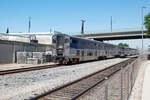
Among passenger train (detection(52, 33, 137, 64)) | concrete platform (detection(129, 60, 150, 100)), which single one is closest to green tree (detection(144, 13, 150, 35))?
passenger train (detection(52, 33, 137, 64))

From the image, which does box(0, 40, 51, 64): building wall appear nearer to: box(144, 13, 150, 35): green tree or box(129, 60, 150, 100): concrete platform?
box(129, 60, 150, 100): concrete platform

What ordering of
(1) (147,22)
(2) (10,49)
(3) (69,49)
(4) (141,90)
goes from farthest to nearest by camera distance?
(1) (147,22) → (2) (10,49) → (3) (69,49) → (4) (141,90)

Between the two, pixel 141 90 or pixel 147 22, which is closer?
pixel 141 90

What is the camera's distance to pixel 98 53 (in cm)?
3077

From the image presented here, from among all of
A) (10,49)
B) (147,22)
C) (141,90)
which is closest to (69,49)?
(10,49)

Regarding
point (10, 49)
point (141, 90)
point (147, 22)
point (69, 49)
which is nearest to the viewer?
point (141, 90)

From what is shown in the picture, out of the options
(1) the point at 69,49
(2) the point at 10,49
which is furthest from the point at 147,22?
(2) the point at 10,49

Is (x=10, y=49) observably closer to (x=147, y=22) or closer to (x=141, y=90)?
(x=141, y=90)

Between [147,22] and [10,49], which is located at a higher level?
[147,22]

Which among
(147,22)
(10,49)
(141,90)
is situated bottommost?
(141,90)

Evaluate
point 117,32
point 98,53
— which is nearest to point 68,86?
point 98,53

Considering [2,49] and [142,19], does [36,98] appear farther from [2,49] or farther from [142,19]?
[142,19]

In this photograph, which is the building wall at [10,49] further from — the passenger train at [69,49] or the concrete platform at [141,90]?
the concrete platform at [141,90]

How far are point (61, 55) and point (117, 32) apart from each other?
37.7 metres
